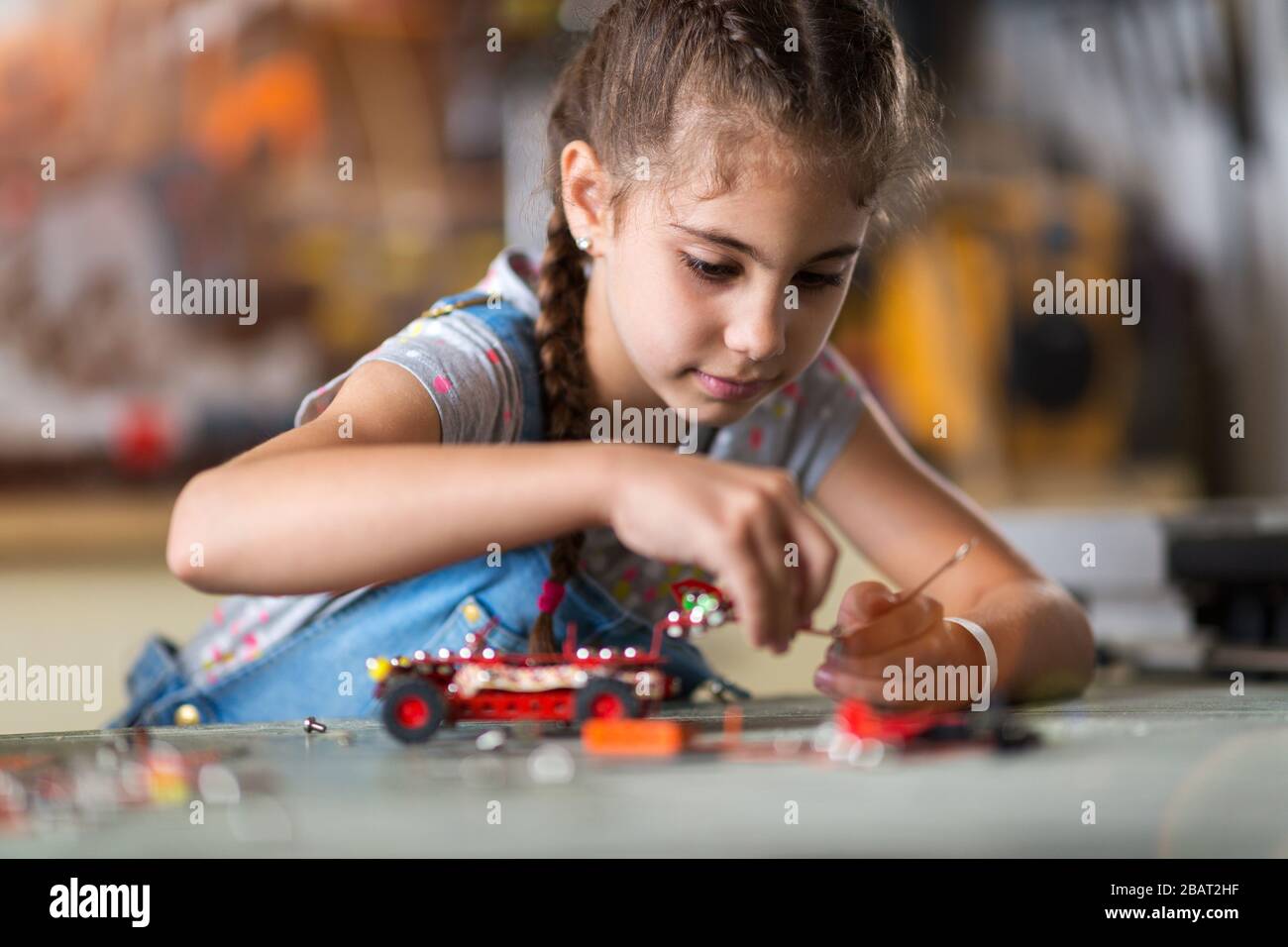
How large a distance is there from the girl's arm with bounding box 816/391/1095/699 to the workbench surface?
191 millimetres

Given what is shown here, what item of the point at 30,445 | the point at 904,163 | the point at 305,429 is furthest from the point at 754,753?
the point at 30,445

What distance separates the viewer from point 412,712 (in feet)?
2.05

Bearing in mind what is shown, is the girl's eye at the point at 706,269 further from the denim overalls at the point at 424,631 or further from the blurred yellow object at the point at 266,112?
the blurred yellow object at the point at 266,112

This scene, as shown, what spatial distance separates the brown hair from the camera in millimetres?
783

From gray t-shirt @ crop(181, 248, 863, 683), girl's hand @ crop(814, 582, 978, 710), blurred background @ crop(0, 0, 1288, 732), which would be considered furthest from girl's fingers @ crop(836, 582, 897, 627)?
blurred background @ crop(0, 0, 1288, 732)

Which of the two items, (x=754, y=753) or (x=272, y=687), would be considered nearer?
(x=754, y=753)

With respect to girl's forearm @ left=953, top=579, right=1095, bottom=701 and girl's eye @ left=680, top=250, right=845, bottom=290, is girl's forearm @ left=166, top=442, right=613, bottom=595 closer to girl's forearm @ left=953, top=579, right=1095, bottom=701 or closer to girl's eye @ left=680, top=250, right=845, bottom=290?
girl's eye @ left=680, top=250, right=845, bottom=290

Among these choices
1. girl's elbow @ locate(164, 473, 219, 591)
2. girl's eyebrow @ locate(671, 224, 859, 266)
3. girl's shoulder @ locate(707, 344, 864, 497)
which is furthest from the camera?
girl's shoulder @ locate(707, 344, 864, 497)

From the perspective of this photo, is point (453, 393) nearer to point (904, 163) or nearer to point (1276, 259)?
point (904, 163)

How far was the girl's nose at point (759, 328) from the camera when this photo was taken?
29.8 inches

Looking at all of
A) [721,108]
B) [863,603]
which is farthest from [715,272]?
[863,603]

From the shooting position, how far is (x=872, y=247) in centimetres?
104

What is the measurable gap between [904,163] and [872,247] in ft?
0.49

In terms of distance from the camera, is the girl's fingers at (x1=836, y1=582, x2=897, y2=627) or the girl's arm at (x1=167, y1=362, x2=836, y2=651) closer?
the girl's arm at (x1=167, y1=362, x2=836, y2=651)
